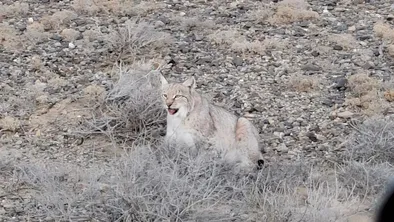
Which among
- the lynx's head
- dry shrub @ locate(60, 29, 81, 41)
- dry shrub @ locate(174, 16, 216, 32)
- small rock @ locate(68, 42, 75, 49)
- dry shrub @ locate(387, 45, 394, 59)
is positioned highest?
the lynx's head

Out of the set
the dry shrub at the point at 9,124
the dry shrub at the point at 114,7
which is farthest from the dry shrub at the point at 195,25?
the dry shrub at the point at 9,124

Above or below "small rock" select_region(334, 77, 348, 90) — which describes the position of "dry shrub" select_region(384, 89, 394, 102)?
above

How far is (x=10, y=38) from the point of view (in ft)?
36.8

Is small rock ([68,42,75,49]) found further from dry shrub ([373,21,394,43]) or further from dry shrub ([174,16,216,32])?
dry shrub ([373,21,394,43])

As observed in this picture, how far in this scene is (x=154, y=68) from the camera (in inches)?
406

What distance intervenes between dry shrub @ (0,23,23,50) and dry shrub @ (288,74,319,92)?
3953mm

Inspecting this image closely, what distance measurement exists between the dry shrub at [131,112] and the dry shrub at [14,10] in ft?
12.5

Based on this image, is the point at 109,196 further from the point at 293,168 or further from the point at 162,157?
the point at 293,168

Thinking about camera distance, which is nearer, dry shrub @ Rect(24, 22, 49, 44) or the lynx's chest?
the lynx's chest

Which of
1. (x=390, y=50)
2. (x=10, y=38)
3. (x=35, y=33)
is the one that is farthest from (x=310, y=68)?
(x=10, y=38)

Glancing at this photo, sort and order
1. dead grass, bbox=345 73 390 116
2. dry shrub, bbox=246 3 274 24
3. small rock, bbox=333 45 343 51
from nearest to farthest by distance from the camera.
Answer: dead grass, bbox=345 73 390 116 < small rock, bbox=333 45 343 51 < dry shrub, bbox=246 3 274 24

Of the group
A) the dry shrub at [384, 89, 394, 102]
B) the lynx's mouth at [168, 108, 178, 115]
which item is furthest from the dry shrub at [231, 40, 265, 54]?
the lynx's mouth at [168, 108, 178, 115]

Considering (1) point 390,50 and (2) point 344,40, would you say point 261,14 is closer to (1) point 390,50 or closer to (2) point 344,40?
(2) point 344,40

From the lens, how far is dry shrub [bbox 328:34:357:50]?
11273 mm
